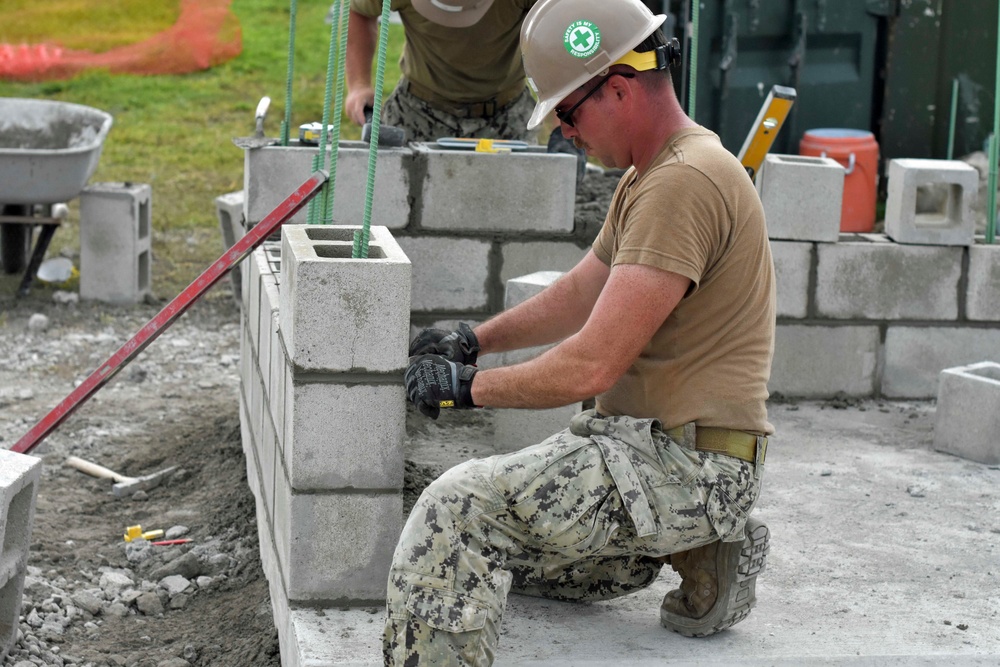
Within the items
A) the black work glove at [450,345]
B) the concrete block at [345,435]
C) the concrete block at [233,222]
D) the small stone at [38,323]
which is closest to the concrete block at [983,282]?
the black work glove at [450,345]

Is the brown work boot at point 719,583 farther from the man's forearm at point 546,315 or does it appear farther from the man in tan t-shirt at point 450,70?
the man in tan t-shirt at point 450,70

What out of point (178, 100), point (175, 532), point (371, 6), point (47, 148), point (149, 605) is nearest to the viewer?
point (149, 605)

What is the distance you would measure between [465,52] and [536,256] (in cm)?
101

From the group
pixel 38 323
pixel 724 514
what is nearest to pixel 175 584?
pixel 724 514

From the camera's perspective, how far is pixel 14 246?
8102 millimetres

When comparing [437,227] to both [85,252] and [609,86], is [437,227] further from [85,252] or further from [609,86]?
[85,252]

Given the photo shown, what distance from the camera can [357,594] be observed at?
341 centimetres

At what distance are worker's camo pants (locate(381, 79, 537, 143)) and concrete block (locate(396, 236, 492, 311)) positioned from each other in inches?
34.4

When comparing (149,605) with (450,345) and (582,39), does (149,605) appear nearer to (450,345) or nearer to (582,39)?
(450,345)

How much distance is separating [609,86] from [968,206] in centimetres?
323

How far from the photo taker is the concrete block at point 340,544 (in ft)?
11.0

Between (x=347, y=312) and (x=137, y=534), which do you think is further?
(x=137, y=534)

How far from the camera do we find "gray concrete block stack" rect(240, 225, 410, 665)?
319cm

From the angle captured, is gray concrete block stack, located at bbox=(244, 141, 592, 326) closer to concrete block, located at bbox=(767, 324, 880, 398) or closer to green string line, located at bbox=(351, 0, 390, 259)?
concrete block, located at bbox=(767, 324, 880, 398)
